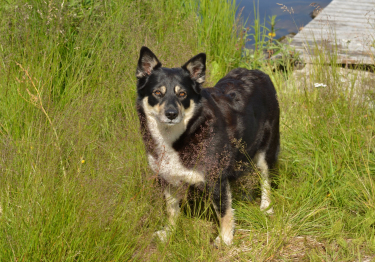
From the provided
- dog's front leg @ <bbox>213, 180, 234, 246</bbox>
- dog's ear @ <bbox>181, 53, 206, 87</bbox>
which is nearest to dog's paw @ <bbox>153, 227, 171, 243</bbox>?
dog's front leg @ <bbox>213, 180, 234, 246</bbox>

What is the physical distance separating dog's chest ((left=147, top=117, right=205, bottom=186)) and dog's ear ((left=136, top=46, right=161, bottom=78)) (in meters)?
0.41

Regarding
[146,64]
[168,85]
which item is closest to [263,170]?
[168,85]

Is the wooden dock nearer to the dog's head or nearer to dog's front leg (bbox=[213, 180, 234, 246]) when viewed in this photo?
the dog's head

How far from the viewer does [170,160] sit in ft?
9.86

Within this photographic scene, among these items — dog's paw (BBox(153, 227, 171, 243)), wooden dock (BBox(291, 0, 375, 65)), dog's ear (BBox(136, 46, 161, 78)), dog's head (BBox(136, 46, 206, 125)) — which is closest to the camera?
dog's paw (BBox(153, 227, 171, 243))

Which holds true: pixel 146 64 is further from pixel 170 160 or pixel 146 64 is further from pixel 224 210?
pixel 224 210

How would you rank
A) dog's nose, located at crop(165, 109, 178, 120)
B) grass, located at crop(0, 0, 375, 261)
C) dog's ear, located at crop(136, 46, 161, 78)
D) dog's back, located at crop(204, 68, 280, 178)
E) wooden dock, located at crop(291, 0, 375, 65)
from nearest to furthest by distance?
1. grass, located at crop(0, 0, 375, 261)
2. dog's nose, located at crop(165, 109, 178, 120)
3. dog's ear, located at crop(136, 46, 161, 78)
4. dog's back, located at crop(204, 68, 280, 178)
5. wooden dock, located at crop(291, 0, 375, 65)

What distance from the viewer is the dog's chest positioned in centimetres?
293

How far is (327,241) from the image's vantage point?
9.07ft

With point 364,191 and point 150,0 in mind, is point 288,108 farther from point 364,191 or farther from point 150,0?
point 150,0

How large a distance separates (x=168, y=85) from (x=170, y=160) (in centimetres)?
61

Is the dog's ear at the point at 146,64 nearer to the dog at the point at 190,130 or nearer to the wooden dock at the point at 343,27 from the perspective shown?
the dog at the point at 190,130

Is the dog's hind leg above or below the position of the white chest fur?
below

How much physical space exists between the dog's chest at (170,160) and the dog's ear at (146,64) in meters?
0.41
